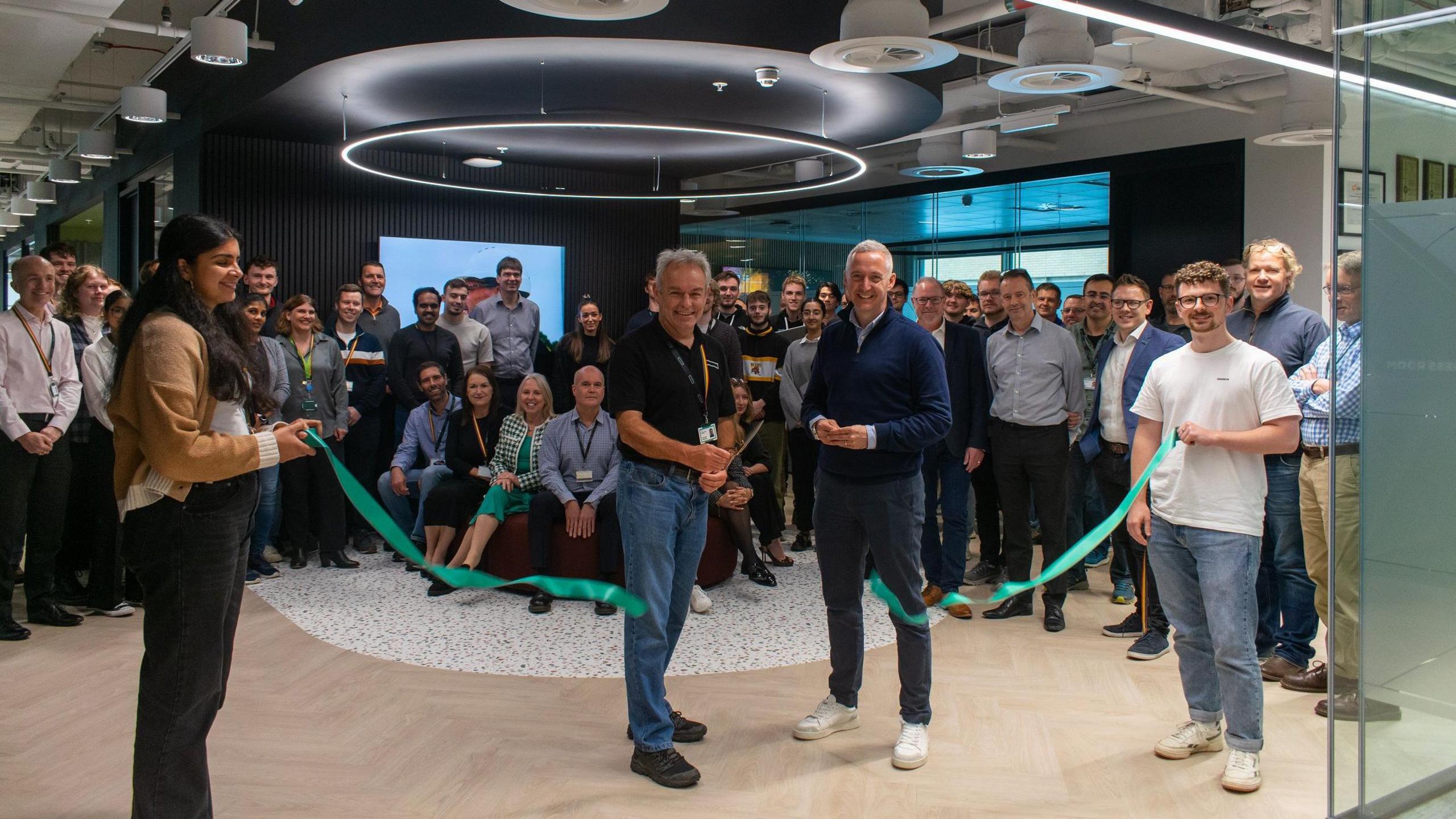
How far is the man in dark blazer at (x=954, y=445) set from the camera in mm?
5355

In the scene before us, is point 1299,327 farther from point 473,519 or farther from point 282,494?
point 282,494

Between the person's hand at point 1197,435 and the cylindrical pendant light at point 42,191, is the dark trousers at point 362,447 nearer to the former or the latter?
the person's hand at point 1197,435

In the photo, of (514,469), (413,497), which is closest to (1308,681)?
Answer: (514,469)

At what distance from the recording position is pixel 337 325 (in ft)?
22.4

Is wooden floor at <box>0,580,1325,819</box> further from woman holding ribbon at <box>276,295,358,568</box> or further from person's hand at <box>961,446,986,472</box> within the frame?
woman holding ribbon at <box>276,295,358,568</box>

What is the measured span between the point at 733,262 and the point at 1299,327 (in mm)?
11956

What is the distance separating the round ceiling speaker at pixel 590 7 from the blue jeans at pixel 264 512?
2969 mm

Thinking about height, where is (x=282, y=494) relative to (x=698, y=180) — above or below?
below

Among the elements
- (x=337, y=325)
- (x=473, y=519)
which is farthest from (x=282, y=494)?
(x=473, y=519)

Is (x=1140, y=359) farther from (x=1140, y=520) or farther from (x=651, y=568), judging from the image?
(x=651, y=568)

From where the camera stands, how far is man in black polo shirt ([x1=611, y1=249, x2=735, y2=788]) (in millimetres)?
3217

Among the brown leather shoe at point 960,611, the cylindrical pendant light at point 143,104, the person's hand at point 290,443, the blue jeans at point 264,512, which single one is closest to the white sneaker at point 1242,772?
the brown leather shoe at point 960,611

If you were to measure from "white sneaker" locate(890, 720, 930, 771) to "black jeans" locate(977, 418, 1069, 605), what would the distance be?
1.92 metres

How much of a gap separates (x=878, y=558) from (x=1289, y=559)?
1.90 metres
